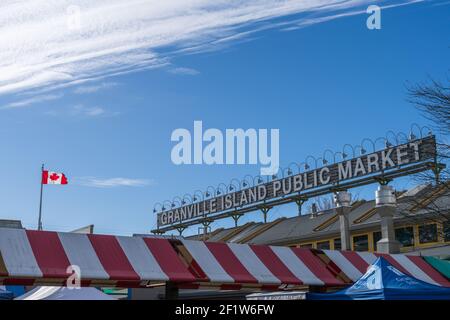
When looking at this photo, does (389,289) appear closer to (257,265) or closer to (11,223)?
(257,265)

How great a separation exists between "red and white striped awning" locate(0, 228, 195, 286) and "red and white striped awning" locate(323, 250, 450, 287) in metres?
4.14

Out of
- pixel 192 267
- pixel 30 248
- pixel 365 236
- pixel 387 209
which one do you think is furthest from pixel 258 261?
pixel 365 236

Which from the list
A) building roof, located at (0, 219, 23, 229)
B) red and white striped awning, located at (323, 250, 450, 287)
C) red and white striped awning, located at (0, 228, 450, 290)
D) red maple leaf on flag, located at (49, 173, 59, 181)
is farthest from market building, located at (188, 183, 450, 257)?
building roof, located at (0, 219, 23, 229)

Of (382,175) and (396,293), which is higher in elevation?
(382,175)

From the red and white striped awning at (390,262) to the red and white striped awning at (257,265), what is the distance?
508mm

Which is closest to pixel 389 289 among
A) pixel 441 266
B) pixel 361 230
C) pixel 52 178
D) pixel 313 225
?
pixel 441 266

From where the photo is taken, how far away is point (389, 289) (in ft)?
31.5

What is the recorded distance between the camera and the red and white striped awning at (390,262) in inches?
544

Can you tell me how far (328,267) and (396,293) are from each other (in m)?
4.06

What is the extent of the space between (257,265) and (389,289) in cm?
353

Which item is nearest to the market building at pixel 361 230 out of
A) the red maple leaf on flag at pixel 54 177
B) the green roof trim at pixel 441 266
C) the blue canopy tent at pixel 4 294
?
the green roof trim at pixel 441 266

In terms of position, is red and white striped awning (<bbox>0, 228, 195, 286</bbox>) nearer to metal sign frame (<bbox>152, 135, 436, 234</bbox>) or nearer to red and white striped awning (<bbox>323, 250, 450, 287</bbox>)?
Result: red and white striped awning (<bbox>323, 250, 450, 287</bbox>)

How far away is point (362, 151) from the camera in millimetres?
36438
